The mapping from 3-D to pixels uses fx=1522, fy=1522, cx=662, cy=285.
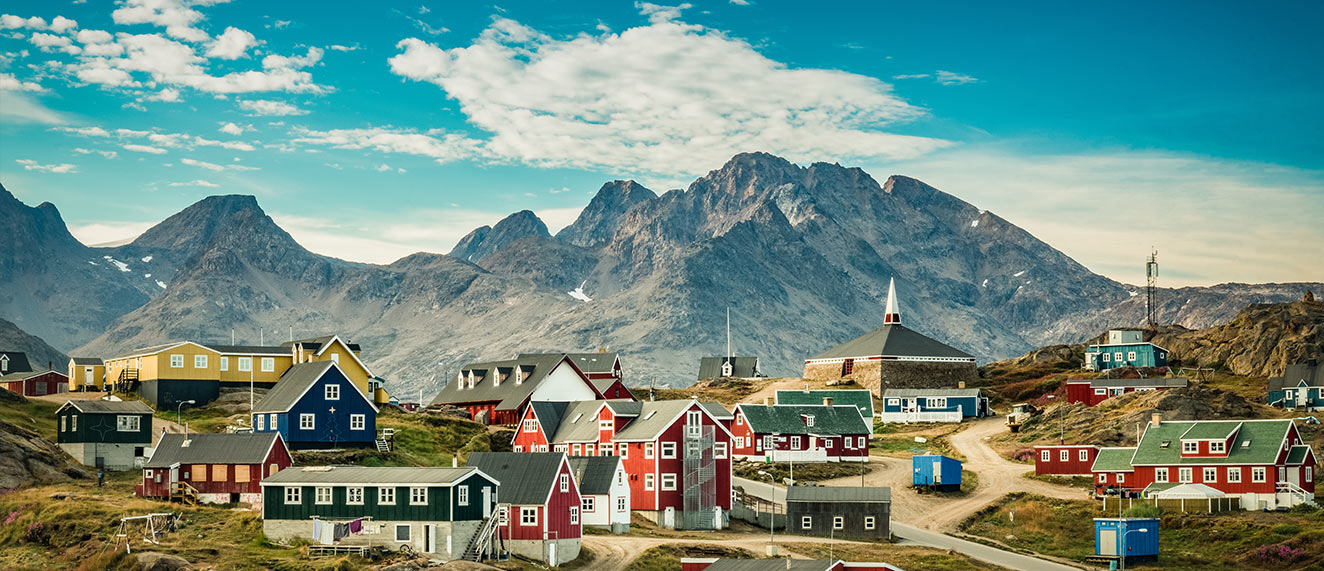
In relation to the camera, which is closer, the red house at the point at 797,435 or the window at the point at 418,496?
the window at the point at 418,496

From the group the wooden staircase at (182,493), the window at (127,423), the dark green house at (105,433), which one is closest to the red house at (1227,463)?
the wooden staircase at (182,493)

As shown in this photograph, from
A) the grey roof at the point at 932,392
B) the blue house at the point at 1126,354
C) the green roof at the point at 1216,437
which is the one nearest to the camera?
the green roof at the point at 1216,437

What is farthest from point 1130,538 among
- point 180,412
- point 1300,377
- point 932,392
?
point 1300,377

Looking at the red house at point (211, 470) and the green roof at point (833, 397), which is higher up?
the green roof at point (833, 397)

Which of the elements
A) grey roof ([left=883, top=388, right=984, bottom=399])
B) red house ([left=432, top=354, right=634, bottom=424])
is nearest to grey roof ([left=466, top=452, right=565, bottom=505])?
red house ([left=432, top=354, right=634, bottom=424])

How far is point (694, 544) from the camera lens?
74.5 m

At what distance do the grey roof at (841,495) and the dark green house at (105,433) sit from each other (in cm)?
3592

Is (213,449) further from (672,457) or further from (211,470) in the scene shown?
(672,457)

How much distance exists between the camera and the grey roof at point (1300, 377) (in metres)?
136

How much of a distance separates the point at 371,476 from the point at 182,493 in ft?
38.2

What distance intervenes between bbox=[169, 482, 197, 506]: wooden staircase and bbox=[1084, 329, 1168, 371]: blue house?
112 m

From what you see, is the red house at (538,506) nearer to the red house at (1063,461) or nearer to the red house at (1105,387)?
the red house at (1063,461)

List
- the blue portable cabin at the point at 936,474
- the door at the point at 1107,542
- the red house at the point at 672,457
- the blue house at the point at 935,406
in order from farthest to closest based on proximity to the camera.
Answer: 1. the blue house at the point at 935,406
2. the blue portable cabin at the point at 936,474
3. the red house at the point at 672,457
4. the door at the point at 1107,542

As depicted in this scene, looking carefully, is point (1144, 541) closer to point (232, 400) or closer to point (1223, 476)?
point (1223, 476)
